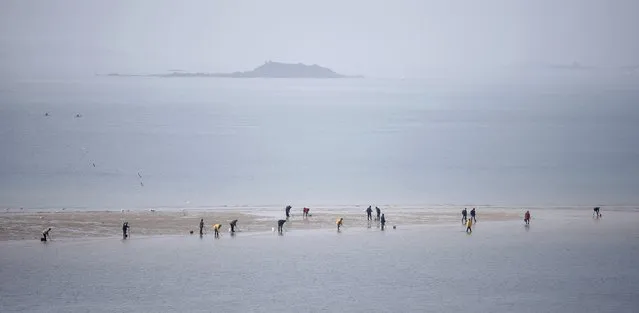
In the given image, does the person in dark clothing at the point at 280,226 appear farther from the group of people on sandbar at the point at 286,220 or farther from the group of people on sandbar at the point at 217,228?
the group of people on sandbar at the point at 217,228

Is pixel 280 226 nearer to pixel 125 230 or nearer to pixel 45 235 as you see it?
pixel 125 230

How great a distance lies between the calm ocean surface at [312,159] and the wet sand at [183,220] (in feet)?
18.1

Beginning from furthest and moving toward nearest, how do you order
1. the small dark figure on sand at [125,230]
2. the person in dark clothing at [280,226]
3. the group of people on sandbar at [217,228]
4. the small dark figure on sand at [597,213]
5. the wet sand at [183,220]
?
the small dark figure on sand at [597,213] → the person in dark clothing at [280,226] → the wet sand at [183,220] → the group of people on sandbar at [217,228] → the small dark figure on sand at [125,230]

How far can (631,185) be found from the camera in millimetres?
58688

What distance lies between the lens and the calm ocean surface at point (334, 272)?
86.1ft

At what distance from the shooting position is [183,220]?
40.0 meters

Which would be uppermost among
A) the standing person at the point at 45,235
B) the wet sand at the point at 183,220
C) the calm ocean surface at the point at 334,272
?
the wet sand at the point at 183,220

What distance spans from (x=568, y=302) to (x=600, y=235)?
1073 centimetres

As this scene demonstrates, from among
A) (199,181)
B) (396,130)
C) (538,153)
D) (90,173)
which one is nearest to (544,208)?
(199,181)

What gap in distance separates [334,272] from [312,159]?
5147cm

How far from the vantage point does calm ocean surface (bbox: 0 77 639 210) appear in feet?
175

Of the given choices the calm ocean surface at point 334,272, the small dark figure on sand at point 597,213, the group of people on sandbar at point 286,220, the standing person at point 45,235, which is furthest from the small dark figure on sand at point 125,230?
the small dark figure on sand at point 597,213

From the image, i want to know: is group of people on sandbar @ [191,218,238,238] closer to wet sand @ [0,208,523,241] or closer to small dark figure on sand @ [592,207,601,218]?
wet sand @ [0,208,523,241]

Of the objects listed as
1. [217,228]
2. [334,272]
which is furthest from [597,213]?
[217,228]
